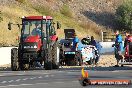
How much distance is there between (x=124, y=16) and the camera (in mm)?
89000

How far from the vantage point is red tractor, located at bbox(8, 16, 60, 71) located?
948 inches

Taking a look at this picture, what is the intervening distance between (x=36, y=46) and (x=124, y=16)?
216 ft

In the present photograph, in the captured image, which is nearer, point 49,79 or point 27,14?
point 49,79

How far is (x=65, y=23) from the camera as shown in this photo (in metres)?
73.9

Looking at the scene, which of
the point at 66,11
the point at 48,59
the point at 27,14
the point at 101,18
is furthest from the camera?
the point at 101,18

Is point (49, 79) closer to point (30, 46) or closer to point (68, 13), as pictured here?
point (30, 46)

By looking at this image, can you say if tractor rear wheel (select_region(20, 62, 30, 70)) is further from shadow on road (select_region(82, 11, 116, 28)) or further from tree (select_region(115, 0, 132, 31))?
tree (select_region(115, 0, 132, 31))

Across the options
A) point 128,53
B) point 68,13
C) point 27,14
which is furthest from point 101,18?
point 128,53

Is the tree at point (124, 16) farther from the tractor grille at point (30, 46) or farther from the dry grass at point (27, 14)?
the tractor grille at point (30, 46)

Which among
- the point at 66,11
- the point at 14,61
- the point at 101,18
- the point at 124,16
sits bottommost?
the point at 14,61

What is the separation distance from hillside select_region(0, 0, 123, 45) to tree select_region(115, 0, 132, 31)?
1.29 metres

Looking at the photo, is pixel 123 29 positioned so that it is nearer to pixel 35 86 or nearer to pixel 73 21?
pixel 73 21

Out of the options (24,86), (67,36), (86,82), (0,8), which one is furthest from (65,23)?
(86,82)

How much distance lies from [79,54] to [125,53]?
3399 millimetres
